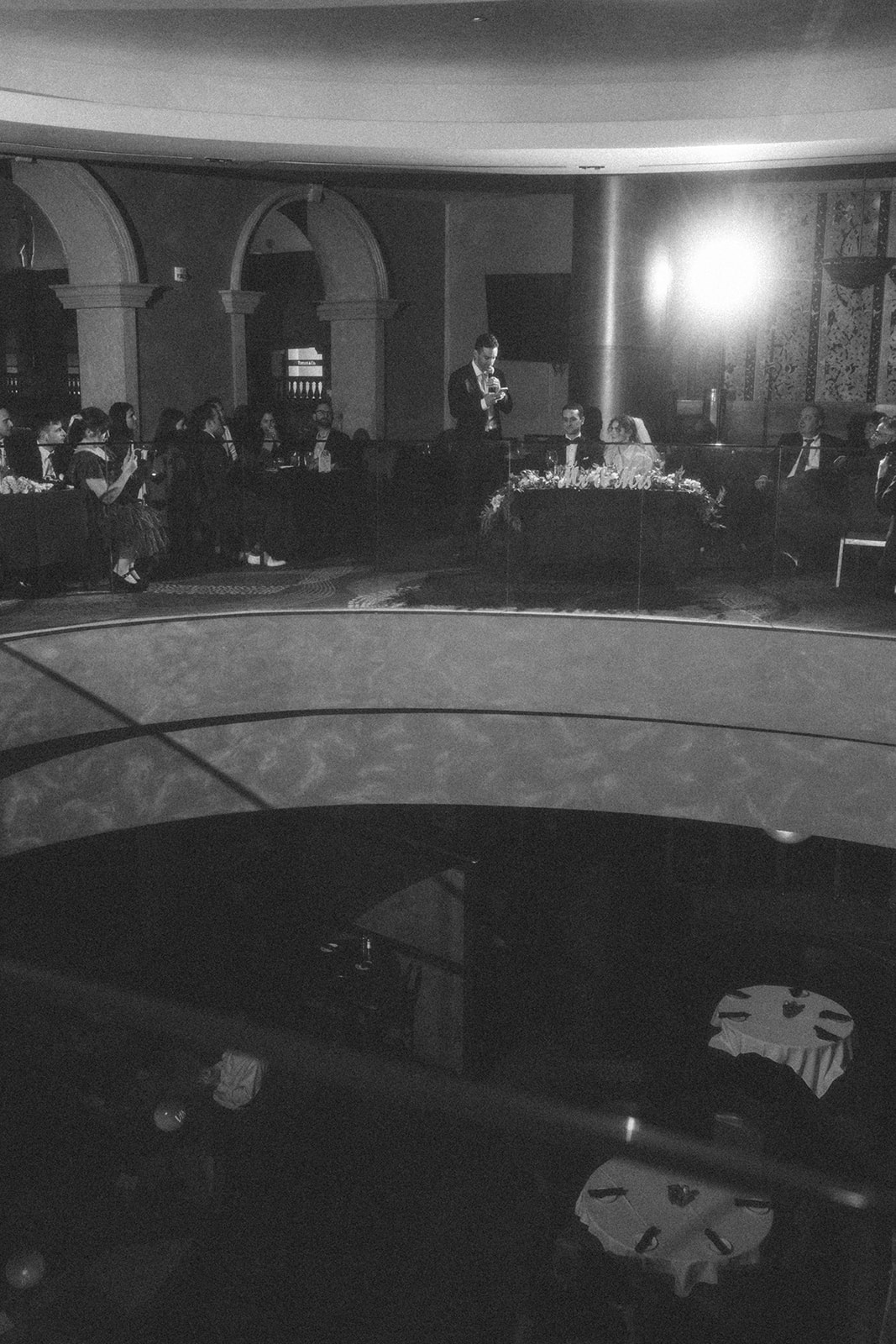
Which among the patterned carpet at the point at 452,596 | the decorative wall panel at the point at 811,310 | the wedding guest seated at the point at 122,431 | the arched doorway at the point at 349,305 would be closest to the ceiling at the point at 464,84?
the wedding guest seated at the point at 122,431

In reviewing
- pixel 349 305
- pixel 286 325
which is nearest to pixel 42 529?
pixel 349 305

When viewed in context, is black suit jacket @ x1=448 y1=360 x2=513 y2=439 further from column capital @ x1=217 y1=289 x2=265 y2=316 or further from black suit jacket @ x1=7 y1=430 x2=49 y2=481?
column capital @ x1=217 y1=289 x2=265 y2=316

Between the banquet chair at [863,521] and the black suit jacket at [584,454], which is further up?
the black suit jacket at [584,454]

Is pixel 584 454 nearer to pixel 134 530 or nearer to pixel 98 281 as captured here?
pixel 134 530

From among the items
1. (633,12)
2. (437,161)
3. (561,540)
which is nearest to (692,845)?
(561,540)

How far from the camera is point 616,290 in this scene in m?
11.0

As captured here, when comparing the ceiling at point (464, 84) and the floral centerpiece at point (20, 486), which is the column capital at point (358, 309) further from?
the floral centerpiece at point (20, 486)

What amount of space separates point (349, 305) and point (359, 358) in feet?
2.00

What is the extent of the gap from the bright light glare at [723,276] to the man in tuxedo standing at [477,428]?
18.2ft

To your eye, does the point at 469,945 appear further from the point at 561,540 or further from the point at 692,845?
the point at 561,540

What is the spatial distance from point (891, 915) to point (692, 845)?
2051 mm

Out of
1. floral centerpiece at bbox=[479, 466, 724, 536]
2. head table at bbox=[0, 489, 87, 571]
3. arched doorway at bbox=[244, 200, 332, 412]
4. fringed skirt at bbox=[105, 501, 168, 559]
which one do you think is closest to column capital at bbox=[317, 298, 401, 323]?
arched doorway at bbox=[244, 200, 332, 412]

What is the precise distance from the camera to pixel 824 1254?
308 inches

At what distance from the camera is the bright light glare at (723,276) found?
14.3 m
